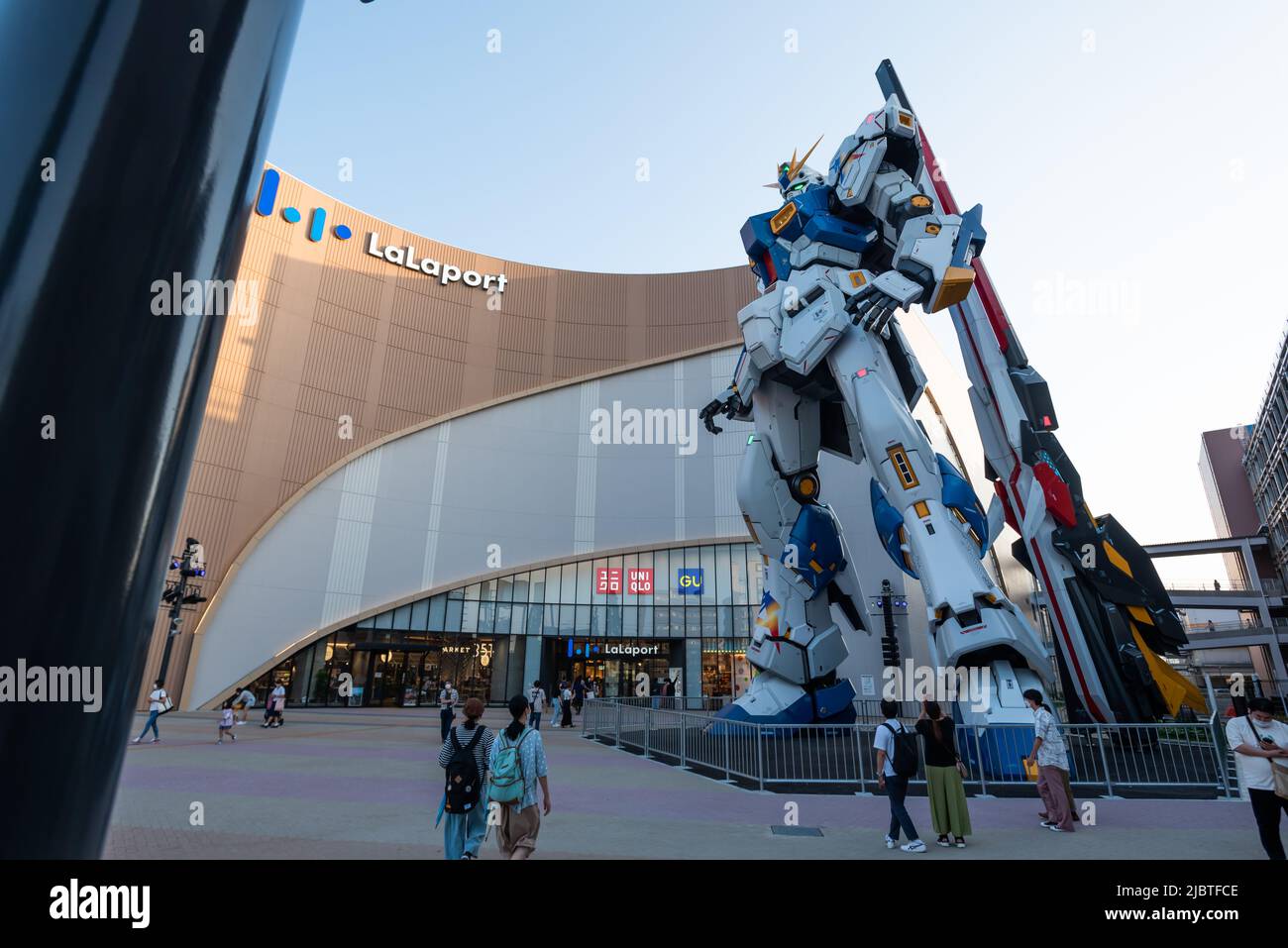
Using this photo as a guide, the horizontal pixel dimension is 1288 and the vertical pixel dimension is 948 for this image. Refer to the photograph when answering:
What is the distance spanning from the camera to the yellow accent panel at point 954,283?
415 inches

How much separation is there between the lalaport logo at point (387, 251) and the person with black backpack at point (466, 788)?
1185 inches

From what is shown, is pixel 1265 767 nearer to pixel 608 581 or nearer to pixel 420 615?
pixel 608 581

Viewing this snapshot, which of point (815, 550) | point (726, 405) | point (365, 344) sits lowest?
point (815, 550)

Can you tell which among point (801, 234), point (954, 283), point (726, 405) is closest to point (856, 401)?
point (954, 283)

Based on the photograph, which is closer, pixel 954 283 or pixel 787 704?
pixel 954 283

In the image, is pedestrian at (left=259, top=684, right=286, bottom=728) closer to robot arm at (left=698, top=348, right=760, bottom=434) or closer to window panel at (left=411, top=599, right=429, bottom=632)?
window panel at (left=411, top=599, right=429, bottom=632)

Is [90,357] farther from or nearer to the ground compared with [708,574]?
nearer to the ground

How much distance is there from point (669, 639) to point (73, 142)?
3511 centimetres

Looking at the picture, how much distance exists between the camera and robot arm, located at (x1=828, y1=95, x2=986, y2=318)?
10.8m

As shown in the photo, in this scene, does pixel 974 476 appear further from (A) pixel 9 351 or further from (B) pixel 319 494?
(A) pixel 9 351

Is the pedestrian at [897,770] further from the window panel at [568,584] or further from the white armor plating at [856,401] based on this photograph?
the window panel at [568,584]

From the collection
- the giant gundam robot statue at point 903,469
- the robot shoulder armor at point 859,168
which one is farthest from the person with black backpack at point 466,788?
the robot shoulder armor at point 859,168

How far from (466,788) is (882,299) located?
9127 millimetres

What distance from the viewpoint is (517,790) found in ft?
17.2
